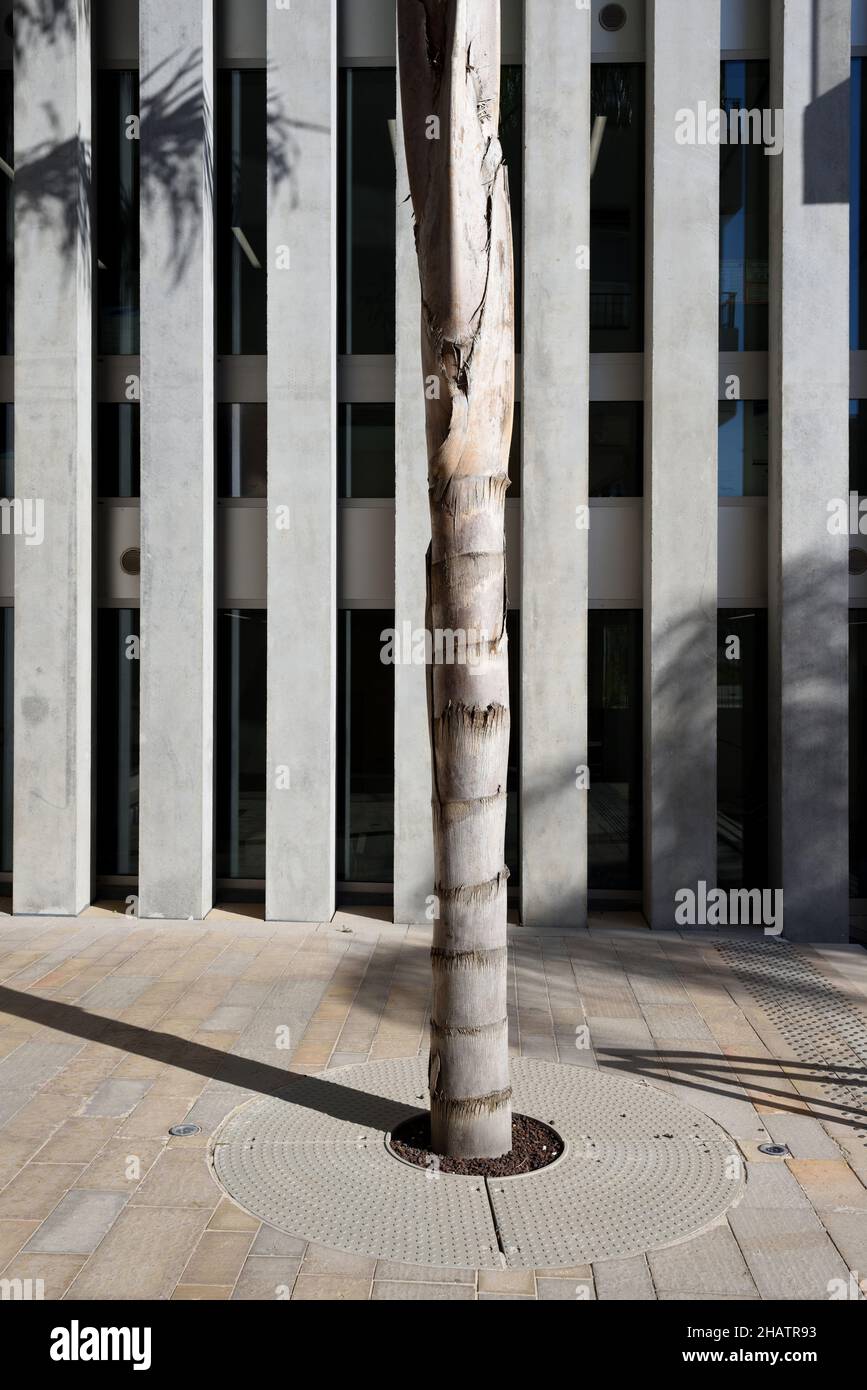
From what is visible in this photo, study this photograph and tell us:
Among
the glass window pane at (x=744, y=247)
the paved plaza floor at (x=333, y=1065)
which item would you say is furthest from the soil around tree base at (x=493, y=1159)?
the glass window pane at (x=744, y=247)

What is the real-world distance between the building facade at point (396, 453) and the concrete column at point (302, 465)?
0.10ft

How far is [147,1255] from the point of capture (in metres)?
4.89

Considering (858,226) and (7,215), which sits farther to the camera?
(7,215)

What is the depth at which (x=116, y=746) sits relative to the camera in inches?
468

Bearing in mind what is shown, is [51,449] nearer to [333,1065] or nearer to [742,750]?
[333,1065]

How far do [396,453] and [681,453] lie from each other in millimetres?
2717

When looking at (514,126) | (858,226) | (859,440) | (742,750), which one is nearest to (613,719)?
(742,750)

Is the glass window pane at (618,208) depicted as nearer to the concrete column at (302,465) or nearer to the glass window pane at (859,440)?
the glass window pane at (859,440)

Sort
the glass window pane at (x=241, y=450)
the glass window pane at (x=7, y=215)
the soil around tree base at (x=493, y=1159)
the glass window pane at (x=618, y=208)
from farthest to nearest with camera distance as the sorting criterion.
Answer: the glass window pane at (x=7, y=215)
the glass window pane at (x=241, y=450)
the glass window pane at (x=618, y=208)
the soil around tree base at (x=493, y=1159)

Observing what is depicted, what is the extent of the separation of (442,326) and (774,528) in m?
6.30

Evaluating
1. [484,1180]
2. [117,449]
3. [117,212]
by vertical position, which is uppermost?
[117,212]

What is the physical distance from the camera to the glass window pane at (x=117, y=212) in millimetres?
11688

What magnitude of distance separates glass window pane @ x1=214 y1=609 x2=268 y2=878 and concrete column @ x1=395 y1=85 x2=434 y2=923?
1.58 meters

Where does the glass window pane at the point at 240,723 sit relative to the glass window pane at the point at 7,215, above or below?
below
